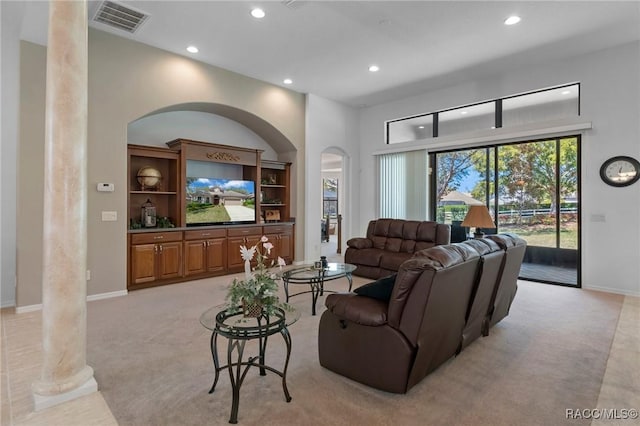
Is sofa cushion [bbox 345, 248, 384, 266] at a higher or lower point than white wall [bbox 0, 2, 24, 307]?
lower

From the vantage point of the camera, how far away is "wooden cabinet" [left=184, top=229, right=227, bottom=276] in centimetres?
547

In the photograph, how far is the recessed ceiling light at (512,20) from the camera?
4.06 meters

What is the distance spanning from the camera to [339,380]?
244 centimetres

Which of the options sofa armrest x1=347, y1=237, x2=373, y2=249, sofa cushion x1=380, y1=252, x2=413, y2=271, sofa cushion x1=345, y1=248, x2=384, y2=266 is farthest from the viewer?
sofa armrest x1=347, y1=237, x2=373, y2=249

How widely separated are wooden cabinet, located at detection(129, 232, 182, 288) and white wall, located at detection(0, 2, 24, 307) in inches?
52.2

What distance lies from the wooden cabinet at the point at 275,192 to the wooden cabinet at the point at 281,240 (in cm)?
40

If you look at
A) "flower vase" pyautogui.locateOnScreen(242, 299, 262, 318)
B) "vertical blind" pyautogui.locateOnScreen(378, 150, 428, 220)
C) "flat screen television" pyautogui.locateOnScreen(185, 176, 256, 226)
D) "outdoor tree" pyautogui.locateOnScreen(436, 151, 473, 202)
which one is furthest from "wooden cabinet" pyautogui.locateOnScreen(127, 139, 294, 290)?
"flower vase" pyautogui.locateOnScreen(242, 299, 262, 318)

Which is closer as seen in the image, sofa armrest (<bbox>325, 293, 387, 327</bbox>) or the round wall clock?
sofa armrest (<bbox>325, 293, 387, 327</bbox>)

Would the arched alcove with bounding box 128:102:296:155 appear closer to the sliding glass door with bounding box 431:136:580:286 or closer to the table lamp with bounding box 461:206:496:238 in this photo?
the sliding glass door with bounding box 431:136:580:286

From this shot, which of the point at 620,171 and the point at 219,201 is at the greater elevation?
the point at 620,171

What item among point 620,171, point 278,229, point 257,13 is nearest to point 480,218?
point 620,171

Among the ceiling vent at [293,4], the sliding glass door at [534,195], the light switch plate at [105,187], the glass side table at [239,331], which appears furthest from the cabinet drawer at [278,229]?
the glass side table at [239,331]

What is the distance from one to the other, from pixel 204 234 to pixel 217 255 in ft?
1.45

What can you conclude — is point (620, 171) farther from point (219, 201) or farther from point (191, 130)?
point (191, 130)
